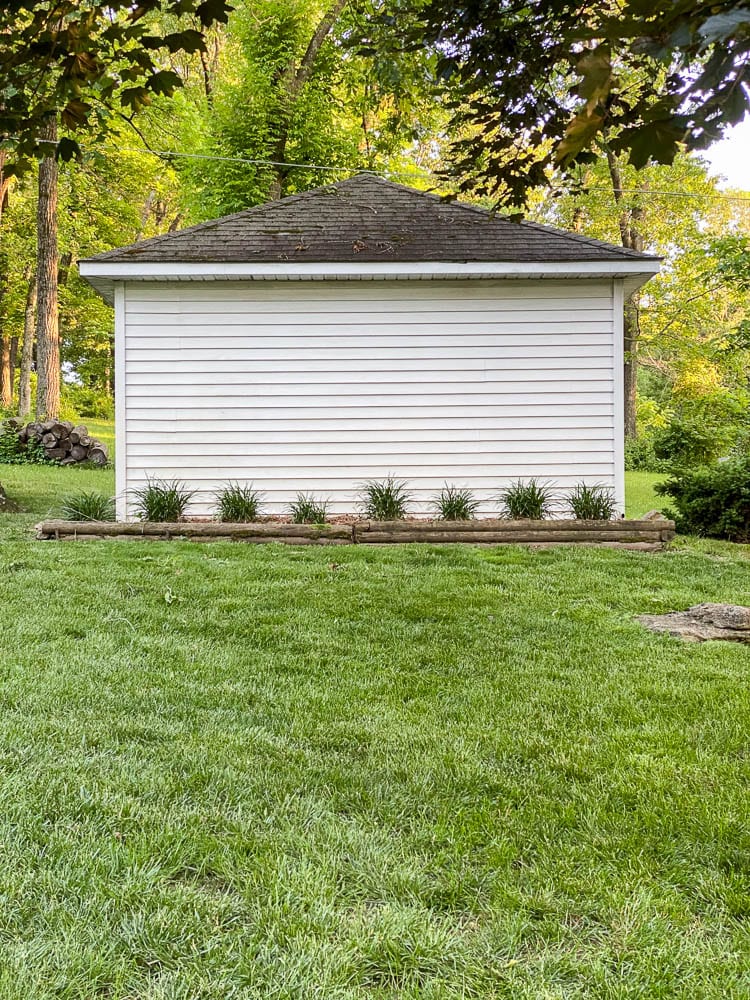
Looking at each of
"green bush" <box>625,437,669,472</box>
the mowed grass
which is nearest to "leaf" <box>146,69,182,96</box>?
the mowed grass

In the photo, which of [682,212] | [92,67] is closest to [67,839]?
[92,67]

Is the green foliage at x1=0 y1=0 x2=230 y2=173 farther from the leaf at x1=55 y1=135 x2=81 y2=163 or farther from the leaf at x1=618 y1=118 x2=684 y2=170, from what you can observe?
the leaf at x1=618 y1=118 x2=684 y2=170

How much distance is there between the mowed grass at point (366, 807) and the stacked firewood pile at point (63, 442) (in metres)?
11.9

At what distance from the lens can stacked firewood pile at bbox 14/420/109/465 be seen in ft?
49.1

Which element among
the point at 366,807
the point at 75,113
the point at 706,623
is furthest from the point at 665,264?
the point at 366,807

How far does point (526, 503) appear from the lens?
7641mm

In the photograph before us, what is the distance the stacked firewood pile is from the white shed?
321 inches

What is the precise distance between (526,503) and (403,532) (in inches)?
66.6

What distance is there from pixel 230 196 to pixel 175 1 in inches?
460

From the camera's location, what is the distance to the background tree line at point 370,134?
248cm

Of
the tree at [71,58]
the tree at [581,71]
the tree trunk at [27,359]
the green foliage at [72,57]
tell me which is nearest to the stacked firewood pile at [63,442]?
the tree trunk at [27,359]

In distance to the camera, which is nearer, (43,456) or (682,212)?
(43,456)

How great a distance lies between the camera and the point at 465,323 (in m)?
7.88

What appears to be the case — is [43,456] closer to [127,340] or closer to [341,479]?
[127,340]
